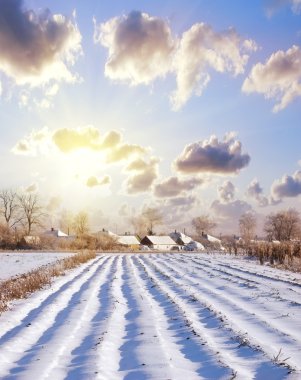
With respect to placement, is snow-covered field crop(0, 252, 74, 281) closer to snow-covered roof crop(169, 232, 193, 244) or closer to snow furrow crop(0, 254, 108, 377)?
snow furrow crop(0, 254, 108, 377)

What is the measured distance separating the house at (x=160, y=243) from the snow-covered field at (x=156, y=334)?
75445 millimetres

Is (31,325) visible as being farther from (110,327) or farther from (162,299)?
(162,299)

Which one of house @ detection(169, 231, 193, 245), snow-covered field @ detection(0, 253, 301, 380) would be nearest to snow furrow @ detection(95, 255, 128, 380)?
snow-covered field @ detection(0, 253, 301, 380)

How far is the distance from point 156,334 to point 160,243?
8159 centimetres

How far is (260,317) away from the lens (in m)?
7.07

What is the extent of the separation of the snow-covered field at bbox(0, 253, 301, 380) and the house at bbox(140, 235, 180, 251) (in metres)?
75.4

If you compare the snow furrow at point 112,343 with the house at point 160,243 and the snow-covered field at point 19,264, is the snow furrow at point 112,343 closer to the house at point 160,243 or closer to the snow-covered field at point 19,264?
the snow-covered field at point 19,264

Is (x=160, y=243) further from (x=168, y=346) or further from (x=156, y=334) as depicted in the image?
(x=168, y=346)

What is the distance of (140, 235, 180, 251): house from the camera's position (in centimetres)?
8606

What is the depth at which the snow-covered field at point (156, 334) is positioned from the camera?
14.6ft

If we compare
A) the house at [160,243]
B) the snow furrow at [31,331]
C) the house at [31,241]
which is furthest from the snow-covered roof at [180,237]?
the snow furrow at [31,331]

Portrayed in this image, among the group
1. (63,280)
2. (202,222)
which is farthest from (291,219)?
(63,280)

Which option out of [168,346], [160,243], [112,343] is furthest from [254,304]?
[160,243]

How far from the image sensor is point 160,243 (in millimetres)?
87250
